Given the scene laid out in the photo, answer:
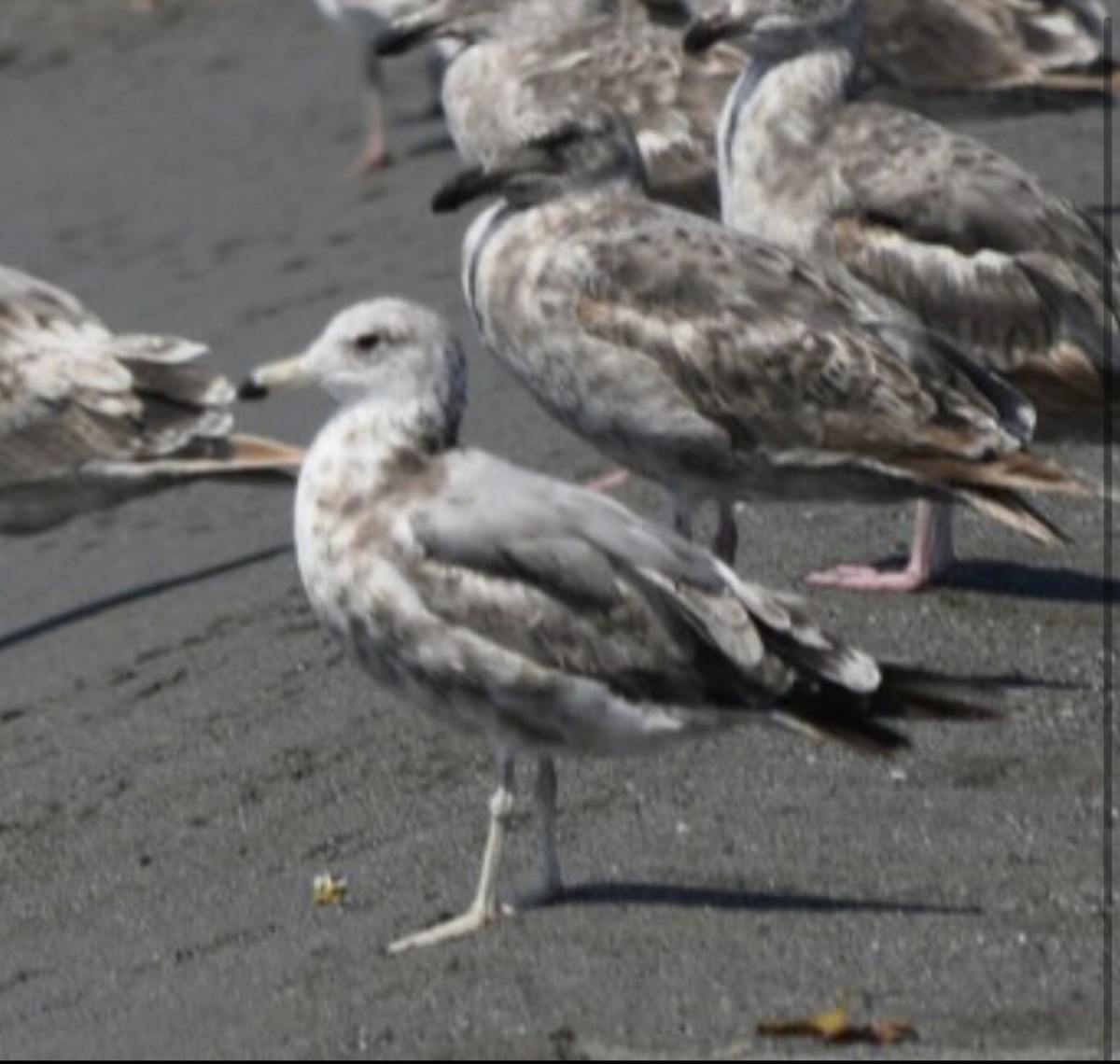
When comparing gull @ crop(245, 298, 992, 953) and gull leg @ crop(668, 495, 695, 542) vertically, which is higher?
gull @ crop(245, 298, 992, 953)

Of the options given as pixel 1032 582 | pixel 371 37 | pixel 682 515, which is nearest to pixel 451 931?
pixel 682 515

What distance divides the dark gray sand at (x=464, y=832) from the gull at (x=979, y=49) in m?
0.42

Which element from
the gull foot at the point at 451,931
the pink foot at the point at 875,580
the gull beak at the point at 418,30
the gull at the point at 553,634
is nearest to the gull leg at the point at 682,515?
the pink foot at the point at 875,580

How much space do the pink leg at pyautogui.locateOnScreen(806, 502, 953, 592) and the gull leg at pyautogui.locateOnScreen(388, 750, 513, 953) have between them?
270 cm

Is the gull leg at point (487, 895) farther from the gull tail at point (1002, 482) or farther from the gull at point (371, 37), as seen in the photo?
the gull at point (371, 37)

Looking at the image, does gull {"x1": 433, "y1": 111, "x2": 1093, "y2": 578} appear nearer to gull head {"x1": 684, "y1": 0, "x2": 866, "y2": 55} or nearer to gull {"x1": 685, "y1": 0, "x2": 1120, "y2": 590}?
gull {"x1": 685, "y1": 0, "x2": 1120, "y2": 590}

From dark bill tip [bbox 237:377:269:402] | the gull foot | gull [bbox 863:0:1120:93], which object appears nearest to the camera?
the gull foot

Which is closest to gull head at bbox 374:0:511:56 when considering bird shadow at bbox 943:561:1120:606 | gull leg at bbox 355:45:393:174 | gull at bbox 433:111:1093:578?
gull leg at bbox 355:45:393:174

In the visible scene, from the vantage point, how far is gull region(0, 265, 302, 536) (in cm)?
1416

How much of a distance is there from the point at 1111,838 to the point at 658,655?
1.07m

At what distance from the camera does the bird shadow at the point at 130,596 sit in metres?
13.4

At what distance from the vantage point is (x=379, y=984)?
27.7 ft

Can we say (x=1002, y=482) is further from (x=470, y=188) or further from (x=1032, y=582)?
(x=470, y=188)

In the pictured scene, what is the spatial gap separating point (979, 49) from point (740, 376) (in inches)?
225
